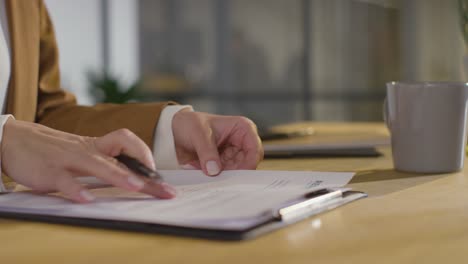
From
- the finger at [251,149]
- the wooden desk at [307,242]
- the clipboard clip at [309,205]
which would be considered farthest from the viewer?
the finger at [251,149]

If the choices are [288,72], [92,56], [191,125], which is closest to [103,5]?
[92,56]

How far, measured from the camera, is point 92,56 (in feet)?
17.7

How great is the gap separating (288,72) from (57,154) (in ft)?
18.4

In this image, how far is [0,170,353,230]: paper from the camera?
55 cm

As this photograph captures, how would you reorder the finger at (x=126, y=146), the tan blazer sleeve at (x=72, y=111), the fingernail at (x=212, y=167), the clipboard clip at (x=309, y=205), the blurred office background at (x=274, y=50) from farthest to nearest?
1. the blurred office background at (x=274, y=50)
2. the tan blazer sleeve at (x=72, y=111)
3. the fingernail at (x=212, y=167)
4. the finger at (x=126, y=146)
5. the clipboard clip at (x=309, y=205)

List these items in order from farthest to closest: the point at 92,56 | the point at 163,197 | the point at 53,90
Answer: the point at 92,56 < the point at 53,90 < the point at 163,197

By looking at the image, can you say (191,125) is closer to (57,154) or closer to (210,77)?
(57,154)

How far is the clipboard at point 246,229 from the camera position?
525 mm

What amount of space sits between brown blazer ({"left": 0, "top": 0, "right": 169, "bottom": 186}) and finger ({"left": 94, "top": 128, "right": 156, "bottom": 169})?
312 millimetres

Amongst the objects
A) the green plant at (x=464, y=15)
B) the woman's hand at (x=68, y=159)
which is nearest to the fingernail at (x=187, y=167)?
the woman's hand at (x=68, y=159)

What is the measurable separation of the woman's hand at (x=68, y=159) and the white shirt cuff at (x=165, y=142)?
0.27 m

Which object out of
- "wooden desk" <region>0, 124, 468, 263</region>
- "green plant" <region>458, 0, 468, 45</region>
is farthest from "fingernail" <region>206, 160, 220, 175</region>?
"green plant" <region>458, 0, 468, 45</region>

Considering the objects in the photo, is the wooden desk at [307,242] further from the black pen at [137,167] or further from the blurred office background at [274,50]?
the blurred office background at [274,50]

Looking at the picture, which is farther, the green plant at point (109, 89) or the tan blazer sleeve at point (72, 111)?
the green plant at point (109, 89)
